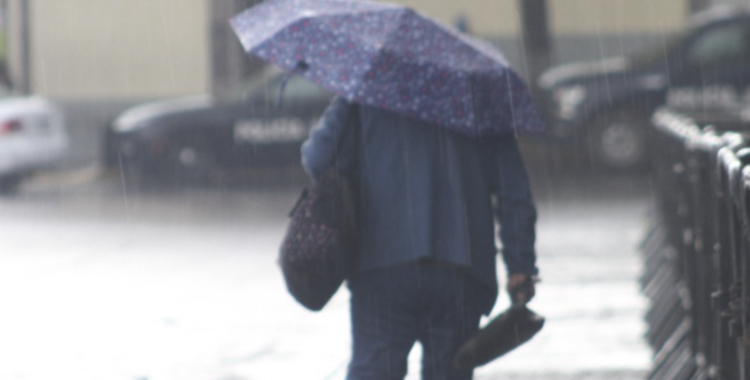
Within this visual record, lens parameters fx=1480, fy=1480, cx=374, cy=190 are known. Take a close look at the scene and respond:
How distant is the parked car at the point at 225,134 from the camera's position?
1559 cm

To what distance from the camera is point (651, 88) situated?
16188mm

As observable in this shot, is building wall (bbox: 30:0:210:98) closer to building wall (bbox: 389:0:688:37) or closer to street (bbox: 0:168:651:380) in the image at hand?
building wall (bbox: 389:0:688:37)

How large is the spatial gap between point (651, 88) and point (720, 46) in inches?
36.1

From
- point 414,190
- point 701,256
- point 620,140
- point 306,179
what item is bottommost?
point 306,179

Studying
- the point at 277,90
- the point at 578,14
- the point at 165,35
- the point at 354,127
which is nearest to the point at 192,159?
the point at 277,90

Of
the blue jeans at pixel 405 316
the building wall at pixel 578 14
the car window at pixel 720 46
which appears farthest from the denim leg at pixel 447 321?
the building wall at pixel 578 14

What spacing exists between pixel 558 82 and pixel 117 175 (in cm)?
539

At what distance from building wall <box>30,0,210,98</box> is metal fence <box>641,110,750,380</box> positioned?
1590 centimetres

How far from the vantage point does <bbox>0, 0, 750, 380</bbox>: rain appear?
431 cm

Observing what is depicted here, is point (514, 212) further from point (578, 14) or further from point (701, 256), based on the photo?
point (578, 14)

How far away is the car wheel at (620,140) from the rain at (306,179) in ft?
0.08

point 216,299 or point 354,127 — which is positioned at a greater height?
point 354,127

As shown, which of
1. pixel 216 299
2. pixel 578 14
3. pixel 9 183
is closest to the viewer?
pixel 216 299

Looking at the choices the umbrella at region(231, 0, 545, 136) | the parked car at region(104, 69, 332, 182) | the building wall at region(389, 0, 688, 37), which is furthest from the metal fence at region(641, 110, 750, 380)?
the building wall at region(389, 0, 688, 37)
